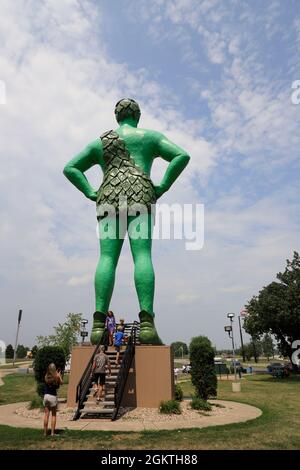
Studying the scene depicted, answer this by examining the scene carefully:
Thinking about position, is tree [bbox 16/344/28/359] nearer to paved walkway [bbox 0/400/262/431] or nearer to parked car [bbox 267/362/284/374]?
parked car [bbox 267/362/284/374]

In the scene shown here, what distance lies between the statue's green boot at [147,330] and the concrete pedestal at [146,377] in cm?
33

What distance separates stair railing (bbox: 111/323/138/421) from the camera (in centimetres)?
905

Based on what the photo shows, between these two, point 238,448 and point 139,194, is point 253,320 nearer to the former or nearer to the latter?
point 139,194

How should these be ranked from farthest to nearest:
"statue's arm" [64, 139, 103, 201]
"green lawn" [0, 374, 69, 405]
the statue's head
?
"green lawn" [0, 374, 69, 405] < the statue's head < "statue's arm" [64, 139, 103, 201]

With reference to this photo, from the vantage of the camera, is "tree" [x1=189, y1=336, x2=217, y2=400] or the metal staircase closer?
the metal staircase

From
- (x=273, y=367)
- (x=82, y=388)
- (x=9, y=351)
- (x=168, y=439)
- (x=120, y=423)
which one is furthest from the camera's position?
(x=9, y=351)

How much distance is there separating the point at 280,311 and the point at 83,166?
19.0 meters

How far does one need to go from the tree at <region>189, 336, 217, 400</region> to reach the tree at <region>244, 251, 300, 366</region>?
14264 mm

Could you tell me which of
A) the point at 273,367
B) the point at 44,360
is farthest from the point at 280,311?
the point at 44,360

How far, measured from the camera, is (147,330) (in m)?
11.6

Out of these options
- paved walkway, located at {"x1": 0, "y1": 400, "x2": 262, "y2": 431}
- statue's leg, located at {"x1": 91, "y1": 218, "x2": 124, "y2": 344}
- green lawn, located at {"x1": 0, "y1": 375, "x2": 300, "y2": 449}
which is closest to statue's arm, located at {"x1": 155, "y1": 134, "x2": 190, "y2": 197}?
statue's leg, located at {"x1": 91, "y1": 218, "x2": 124, "y2": 344}

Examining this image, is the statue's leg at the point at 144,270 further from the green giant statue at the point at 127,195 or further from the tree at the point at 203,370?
the tree at the point at 203,370

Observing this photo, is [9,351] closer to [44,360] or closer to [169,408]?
[44,360]

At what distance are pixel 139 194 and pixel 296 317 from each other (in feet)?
60.4
